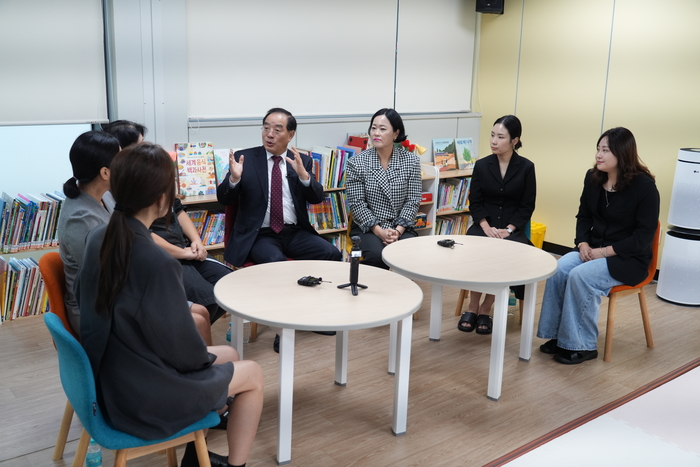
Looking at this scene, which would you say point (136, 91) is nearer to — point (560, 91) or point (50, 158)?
point (50, 158)

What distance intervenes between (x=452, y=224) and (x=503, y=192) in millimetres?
1624

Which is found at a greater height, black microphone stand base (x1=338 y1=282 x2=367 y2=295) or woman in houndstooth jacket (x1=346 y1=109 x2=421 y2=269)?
woman in houndstooth jacket (x1=346 y1=109 x2=421 y2=269)

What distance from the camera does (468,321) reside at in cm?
426

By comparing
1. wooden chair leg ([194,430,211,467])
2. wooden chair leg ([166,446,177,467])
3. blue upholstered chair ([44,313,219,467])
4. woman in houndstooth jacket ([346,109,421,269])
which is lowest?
wooden chair leg ([166,446,177,467])

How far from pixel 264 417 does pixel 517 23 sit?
4701mm

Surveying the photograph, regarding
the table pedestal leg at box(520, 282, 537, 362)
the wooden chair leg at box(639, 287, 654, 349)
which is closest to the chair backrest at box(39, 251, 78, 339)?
the table pedestal leg at box(520, 282, 537, 362)

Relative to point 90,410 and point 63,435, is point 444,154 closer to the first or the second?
point 63,435

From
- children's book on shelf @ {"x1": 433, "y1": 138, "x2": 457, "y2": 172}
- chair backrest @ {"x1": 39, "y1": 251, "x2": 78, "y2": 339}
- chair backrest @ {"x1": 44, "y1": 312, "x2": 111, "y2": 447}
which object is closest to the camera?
chair backrest @ {"x1": 44, "y1": 312, "x2": 111, "y2": 447}

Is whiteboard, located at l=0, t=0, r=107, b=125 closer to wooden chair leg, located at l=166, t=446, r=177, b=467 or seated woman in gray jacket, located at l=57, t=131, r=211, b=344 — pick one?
seated woman in gray jacket, located at l=57, t=131, r=211, b=344

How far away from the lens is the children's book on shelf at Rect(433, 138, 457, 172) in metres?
6.18

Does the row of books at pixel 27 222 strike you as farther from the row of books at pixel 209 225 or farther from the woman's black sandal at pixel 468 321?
the woman's black sandal at pixel 468 321

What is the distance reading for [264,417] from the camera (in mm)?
3078

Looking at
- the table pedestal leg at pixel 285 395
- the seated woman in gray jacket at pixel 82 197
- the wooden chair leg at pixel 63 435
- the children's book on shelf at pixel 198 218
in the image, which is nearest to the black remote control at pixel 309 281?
the table pedestal leg at pixel 285 395

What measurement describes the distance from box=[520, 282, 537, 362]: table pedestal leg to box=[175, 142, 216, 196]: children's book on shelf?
2.34 meters
